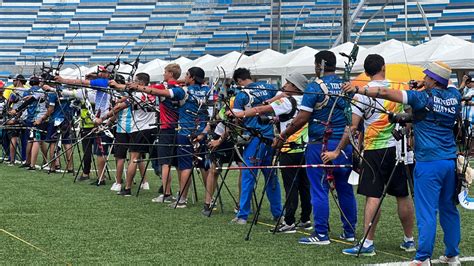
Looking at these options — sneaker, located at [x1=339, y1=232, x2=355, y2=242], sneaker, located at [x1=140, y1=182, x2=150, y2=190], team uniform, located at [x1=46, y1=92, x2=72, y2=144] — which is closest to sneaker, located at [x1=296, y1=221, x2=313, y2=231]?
sneaker, located at [x1=339, y1=232, x2=355, y2=242]

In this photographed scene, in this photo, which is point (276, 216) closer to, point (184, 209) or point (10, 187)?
point (184, 209)

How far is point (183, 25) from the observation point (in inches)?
1961

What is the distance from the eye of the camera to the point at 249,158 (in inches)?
341

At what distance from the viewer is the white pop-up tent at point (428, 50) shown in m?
18.0

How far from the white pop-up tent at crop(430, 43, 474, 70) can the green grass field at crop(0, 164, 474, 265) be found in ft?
24.2

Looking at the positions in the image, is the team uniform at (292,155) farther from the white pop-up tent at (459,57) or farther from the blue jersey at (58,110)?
the white pop-up tent at (459,57)

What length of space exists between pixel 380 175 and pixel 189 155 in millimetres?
3521

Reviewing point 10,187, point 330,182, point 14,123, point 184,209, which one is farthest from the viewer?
point 14,123

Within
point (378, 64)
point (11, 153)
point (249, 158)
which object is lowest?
point (11, 153)

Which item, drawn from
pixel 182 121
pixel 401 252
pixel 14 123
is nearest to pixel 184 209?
pixel 182 121

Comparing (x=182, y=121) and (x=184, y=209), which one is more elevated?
(x=182, y=121)

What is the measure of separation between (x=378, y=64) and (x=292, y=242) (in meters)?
1.82

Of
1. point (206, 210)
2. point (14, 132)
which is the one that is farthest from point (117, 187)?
point (14, 132)

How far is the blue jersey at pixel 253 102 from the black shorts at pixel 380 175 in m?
1.89
